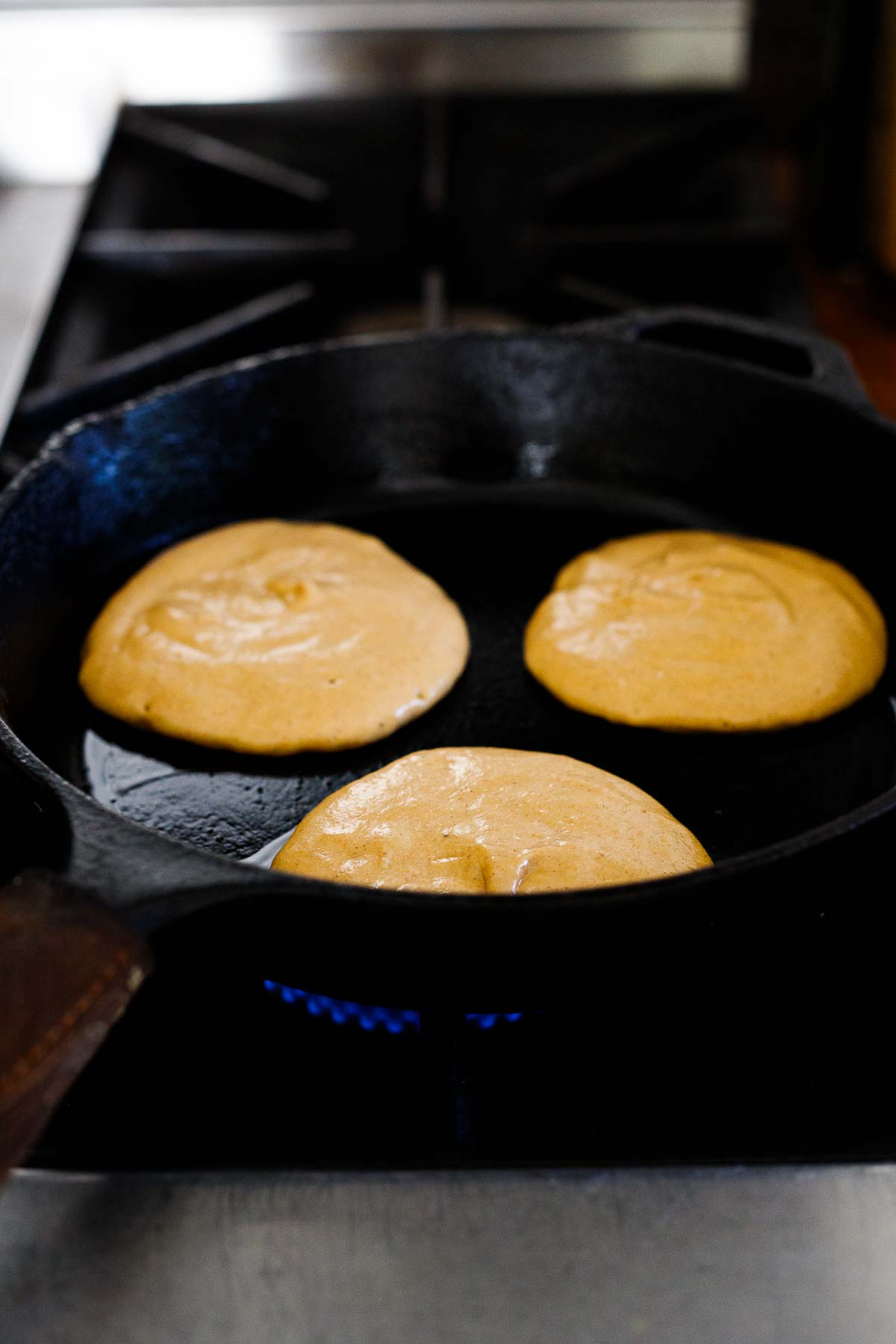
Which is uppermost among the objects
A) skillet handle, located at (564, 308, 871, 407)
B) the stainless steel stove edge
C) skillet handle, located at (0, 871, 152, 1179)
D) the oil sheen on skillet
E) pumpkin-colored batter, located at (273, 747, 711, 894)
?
skillet handle, located at (564, 308, 871, 407)

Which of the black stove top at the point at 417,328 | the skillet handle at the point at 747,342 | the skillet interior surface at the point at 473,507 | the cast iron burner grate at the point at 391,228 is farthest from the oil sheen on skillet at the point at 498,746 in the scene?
the cast iron burner grate at the point at 391,228

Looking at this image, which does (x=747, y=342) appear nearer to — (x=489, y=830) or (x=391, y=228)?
(x=489, y=830)

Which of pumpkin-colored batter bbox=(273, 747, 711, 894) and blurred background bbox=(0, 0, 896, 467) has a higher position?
blurred background bbox=(0, 0, 896, 467)

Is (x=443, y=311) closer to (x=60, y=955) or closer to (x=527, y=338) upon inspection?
(x=527, y=338)

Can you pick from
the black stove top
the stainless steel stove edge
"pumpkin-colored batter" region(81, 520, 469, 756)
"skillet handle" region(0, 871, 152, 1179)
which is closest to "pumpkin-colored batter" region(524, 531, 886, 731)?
"pumpkin-colored batter" region(81, 520, 469, 756)

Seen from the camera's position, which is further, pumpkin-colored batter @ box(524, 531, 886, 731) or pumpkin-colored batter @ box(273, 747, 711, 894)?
pumpkin-colored batter @ box(524, 531, 886, 731)

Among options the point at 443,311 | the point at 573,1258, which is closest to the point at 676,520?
the point at 443,311

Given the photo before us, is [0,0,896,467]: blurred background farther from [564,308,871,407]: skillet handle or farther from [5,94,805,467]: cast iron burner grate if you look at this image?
[564,308,871,407]: skillet handle

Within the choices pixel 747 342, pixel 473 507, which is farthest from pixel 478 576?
pixel 747 342
